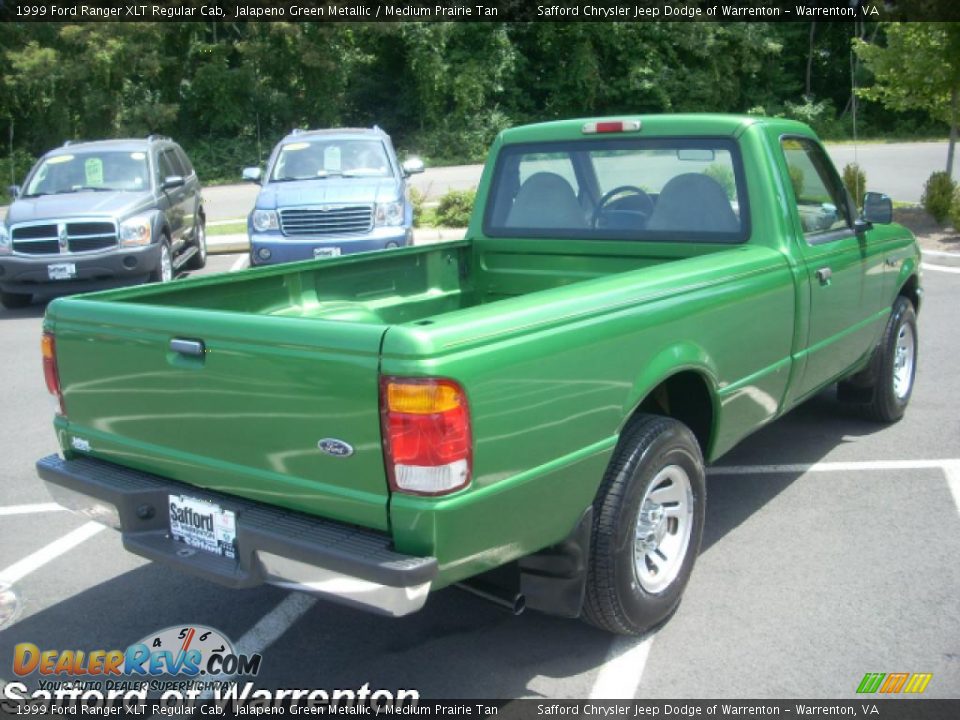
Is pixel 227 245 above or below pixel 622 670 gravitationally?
above

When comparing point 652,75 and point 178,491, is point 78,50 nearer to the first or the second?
point 652,75

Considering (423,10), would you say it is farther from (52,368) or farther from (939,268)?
(52,368)

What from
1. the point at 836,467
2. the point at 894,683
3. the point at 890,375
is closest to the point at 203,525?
the point at 894,683

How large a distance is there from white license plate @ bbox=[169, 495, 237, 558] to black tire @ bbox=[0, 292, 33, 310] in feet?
30.6

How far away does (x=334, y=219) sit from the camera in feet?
36.7

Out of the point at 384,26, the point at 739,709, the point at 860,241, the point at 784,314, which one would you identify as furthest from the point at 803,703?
the point at 384,26

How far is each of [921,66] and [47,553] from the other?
14.6 metres

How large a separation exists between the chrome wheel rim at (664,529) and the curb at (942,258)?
33.8 ft

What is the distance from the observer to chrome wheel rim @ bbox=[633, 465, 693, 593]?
362 cm

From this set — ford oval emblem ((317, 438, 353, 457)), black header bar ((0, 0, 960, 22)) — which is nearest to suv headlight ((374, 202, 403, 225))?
ford oval emblem ((317, 438, 353, 457))

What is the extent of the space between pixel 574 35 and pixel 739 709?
123ft

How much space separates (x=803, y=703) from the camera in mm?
3223

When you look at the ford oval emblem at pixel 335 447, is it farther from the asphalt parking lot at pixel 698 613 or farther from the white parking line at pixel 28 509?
the white parking line at pixel 28 509

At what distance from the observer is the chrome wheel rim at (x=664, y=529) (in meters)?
3.62
